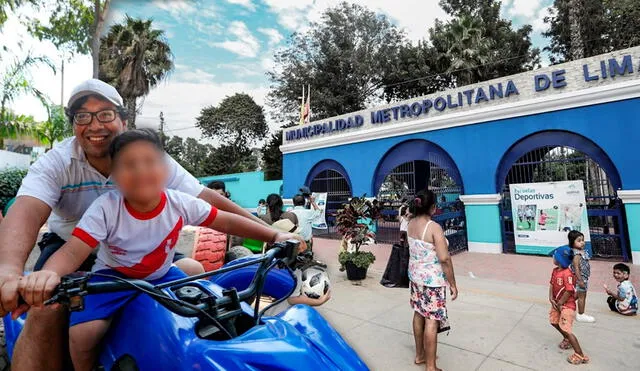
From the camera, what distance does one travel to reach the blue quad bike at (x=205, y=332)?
865 mm

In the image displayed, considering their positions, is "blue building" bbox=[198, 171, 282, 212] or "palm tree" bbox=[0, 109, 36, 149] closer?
"palm tree" bbox=[0, 109, 36, 149]

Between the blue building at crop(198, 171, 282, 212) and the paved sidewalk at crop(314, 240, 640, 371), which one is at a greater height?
the blue building at crop(198, 171, 282, 212)

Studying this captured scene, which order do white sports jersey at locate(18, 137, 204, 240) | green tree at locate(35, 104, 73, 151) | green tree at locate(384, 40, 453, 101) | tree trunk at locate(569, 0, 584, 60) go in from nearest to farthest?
white sports jersey at locate(18, 137, 204, 240) < green tree at locate(35, 104, 73, 151) < tree trunk at locate(569, 0, 584, 60) < green tree at locate(384, 40, 453, 101)

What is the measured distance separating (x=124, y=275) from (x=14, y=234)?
0.37 meters

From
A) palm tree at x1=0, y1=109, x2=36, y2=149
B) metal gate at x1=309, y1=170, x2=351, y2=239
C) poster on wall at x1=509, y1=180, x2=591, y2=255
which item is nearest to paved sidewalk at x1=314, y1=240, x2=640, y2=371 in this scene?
poster on wall at x1=509, y1=180, x2=591, y2=255

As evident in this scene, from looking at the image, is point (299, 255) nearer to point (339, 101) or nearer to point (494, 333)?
point (494, 333)

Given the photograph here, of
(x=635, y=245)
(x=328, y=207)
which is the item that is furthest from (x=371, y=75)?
(x=635, y=245)

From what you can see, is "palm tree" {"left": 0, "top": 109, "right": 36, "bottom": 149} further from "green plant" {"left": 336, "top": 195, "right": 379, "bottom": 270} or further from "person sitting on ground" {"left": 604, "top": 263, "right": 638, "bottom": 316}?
"person sitting on ground" {"left": 604, "top": 263, "right": 638, "bottom": 316}

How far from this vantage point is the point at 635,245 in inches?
277

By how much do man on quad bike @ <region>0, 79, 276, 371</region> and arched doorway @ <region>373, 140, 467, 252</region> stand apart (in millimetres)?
7768

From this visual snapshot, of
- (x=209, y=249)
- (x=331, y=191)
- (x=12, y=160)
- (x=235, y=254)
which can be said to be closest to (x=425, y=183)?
(x=331, y=191)

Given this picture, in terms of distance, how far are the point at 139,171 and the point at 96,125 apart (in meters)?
0.52

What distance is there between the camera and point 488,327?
3.93 metres

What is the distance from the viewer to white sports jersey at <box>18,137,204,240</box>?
55.0 inches
